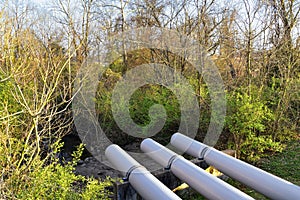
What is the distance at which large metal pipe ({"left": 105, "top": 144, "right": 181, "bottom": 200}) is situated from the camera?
259cm

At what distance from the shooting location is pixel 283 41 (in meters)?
5.34

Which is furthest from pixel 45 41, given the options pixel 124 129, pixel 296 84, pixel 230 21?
pixel 296 84

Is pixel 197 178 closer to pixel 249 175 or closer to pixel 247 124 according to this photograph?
pixel 249 175

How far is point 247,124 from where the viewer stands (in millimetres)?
4891

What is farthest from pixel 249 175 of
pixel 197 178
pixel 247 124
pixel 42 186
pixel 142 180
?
pixel 42 186

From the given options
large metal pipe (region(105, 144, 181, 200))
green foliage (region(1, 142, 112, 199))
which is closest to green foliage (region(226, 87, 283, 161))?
large metal pipe (region(105, 144, 181, 200))

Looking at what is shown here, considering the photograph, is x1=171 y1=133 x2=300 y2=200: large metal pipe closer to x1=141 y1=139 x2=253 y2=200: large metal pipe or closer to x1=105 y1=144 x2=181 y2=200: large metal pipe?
x1=141 y1=139 x2=253 y2=200: large metal pipe

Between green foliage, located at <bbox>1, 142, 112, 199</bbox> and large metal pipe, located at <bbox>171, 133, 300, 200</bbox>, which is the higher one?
green foliage, located at <bbox>1, 142, 112, 199</bbox>

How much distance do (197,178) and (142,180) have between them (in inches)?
25.1

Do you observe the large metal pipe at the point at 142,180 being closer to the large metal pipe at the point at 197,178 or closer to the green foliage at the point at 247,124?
the large metal pipe at the point at 197,178

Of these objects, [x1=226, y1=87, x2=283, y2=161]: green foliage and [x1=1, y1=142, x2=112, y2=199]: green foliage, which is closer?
[x1=1, y1=142, x2=112, y2=199]: green foliage

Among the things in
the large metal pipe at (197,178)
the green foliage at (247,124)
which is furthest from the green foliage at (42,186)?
the green foliage at (247,124)

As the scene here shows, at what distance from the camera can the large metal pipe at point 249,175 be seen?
2669 millimetres

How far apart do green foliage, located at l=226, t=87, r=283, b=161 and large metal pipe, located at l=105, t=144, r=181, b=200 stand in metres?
2.40
